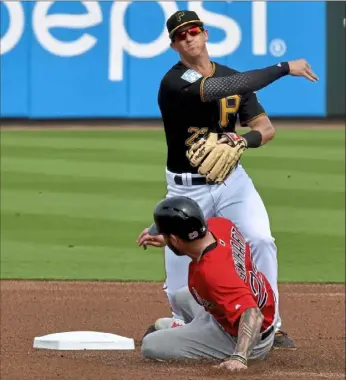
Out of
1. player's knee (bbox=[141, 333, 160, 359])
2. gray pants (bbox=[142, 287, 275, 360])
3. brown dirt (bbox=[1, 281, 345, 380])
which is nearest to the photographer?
brown dirt (bbox=[1, 281, 345, 380])

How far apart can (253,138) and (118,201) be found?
19.8ft

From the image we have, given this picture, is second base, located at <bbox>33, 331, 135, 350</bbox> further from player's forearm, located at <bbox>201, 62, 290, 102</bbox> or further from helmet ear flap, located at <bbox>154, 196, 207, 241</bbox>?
player's forearm, located at <bbox>201, 62, 290, 102</bbox>

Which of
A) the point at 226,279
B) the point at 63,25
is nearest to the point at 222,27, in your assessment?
the point at 63,25

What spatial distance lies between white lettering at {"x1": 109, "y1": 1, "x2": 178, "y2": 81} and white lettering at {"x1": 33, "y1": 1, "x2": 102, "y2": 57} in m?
0.35

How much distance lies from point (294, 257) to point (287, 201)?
2.69 metres

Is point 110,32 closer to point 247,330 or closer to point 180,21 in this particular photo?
point 180,21

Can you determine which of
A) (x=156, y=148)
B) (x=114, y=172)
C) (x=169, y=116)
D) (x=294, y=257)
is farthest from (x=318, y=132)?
(x=169, y=116)

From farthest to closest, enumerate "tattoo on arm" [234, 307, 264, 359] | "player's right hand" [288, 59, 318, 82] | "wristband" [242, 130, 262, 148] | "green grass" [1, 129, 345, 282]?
1. "green grass" [1, 129, 345, 282]
2. "wristband" [242, 130, 262, 148]
3. "player's right hand" [288, 59, 318, 82]
4. "tattoo on arm" [234, 307, 264, 359]

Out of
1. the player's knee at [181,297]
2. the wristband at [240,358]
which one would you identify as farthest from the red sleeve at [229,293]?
the player's knee at [181,297]

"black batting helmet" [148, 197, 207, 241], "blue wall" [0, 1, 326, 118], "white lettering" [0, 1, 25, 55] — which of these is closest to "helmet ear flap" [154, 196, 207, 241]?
"black batting helmet" [148, 197, 207, 241]

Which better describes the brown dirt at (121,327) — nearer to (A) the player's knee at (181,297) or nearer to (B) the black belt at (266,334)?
(B) the black belt at (266,334)

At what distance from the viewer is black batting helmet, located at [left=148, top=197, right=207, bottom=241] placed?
17.3ft

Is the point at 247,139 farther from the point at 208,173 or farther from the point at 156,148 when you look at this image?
the point at 156,148

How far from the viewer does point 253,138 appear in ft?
20.6
